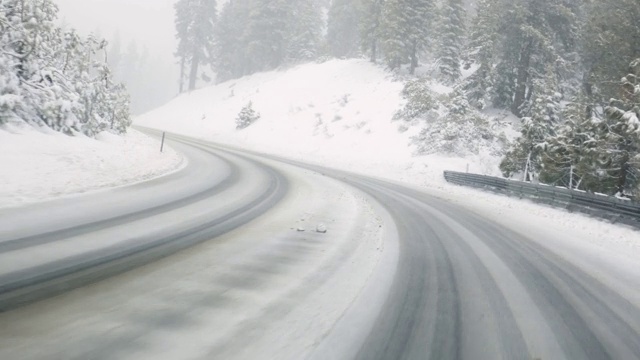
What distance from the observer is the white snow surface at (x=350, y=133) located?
36.6 feet

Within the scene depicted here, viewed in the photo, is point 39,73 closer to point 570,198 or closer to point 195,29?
point 570,198

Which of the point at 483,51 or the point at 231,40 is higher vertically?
the point at 231,40

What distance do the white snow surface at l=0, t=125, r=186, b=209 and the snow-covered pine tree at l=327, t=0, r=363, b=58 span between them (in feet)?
142

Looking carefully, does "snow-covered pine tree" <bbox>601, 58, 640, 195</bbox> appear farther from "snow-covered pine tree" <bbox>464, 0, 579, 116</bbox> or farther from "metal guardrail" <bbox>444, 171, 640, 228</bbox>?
"snow-covered pine tree" <bbox>464, 0, 579, 116</bbox>

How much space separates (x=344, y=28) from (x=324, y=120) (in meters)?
25.9

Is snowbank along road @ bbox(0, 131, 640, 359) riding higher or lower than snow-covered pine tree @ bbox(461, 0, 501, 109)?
lower

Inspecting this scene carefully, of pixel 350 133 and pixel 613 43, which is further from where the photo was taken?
pixel 350 133

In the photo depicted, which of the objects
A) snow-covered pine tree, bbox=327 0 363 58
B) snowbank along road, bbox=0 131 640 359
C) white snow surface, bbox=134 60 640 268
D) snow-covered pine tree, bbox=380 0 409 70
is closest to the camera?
snowbank along road, bbox=0 131 640 359

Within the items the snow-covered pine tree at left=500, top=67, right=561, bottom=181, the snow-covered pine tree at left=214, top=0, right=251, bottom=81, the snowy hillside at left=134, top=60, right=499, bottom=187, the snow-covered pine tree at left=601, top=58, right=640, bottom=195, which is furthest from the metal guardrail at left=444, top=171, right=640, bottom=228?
the snow-covered pine tree at left=214, top=0, right=251, bottom=81

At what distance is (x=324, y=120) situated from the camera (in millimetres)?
34938

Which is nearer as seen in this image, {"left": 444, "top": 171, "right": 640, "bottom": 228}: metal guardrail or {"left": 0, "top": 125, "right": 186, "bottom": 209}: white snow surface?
{"left": 0, "top": 125, "right": 186, "bottom": 209}: white snow surface

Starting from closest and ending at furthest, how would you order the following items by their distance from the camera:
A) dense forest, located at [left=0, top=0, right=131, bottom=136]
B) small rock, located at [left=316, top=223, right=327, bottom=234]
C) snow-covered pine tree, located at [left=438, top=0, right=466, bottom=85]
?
small rock, located at [left=316, top=223, right=327, bottom=234] < dense forest, located at [left=0, top=0, right=131, bottom=136] < snow-covered pine tree, located at [left=438, top=0, right=466, bottom=85]

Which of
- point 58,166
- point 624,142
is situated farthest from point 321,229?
point 624,142

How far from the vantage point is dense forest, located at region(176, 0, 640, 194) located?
15.1m
